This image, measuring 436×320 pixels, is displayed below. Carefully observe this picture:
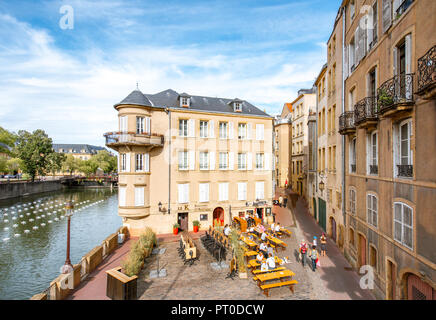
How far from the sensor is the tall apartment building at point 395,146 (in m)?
7.88

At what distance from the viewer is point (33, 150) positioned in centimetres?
6850

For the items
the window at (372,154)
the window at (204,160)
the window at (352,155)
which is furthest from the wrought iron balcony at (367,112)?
the window at (204,160)

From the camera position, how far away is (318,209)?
87.0ft

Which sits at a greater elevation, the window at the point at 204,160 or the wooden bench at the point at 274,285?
the window at the point at 204,160

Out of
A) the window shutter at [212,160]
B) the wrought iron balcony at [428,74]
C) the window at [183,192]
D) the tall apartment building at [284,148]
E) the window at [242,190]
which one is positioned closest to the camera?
the wrought iron balcony at [428,74]

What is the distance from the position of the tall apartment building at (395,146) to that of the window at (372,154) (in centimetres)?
5

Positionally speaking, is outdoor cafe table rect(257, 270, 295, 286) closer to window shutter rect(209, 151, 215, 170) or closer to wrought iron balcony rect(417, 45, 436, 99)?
wrought iron balcony rect(417, 45, 436, 99)

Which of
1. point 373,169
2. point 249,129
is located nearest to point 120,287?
point 373,169

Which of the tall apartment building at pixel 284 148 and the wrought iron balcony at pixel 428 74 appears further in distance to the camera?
the tall apartment building at pixel 284 148

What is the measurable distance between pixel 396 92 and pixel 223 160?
18277 millimetres

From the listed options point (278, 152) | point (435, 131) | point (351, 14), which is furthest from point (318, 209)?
point (278, 152)

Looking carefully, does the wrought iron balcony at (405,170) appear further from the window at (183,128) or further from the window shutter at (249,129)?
the window at (183,128)

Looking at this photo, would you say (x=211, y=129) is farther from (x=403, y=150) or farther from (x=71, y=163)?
(x=71, y=163)

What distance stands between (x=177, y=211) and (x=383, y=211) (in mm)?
17869
